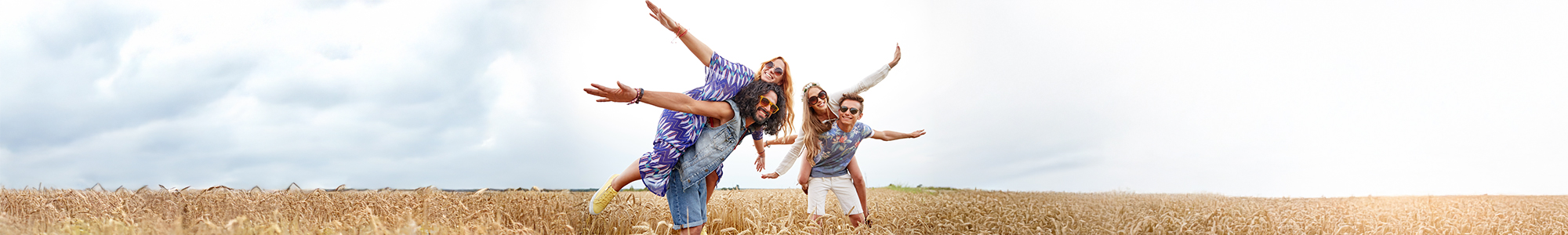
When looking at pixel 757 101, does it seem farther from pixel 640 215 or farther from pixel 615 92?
pixel 640 215

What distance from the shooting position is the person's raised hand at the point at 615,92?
2.43 meters

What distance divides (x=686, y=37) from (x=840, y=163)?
186cm

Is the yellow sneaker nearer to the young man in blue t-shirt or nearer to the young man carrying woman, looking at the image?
the young man carrying woman

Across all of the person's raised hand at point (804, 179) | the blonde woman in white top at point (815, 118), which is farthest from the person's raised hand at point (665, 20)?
the person's raised hand at point (804, 179)

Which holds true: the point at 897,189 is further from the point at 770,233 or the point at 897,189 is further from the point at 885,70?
the point at 770,233

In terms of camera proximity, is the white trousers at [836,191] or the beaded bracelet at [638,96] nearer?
the beaded bracelet at [638,96]

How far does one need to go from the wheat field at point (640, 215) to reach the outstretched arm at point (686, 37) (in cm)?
84

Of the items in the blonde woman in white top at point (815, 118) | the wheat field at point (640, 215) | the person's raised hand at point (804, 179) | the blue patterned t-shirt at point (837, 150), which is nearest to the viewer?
the wheat field at point (640, 215)

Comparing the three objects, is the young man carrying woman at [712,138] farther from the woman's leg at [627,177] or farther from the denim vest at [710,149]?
the woman's leg at [627,177]

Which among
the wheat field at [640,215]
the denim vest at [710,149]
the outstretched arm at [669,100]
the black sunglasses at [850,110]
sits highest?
Result: the black sunglasses at [850,110]

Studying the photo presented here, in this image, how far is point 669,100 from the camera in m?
2.76

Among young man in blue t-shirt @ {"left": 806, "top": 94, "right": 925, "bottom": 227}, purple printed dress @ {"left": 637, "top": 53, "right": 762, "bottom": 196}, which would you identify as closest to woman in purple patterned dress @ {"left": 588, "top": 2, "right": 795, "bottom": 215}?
purple printed dress @ {"left": 637, "top": 53, "right": 762, "bottom": 196}

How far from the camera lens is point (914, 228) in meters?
4.25

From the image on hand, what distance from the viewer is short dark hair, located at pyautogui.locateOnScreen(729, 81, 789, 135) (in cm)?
331
